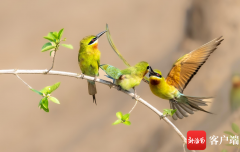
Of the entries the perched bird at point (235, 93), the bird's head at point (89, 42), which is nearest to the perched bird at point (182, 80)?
the bird's head at point (89, 42)

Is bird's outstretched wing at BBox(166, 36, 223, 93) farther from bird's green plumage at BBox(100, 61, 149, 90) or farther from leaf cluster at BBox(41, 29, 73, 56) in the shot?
leaf cluster at BBox(41, 29, 73, 56)

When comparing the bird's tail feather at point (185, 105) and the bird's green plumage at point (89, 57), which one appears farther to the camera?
the bird's green plumage at point (89, 57)

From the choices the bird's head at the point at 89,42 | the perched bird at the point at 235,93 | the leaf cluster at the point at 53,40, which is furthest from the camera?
the perched bird at the point at 235,93

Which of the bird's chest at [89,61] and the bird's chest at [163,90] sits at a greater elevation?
the bird's chest at [89,61]

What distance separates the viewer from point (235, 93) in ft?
7.48

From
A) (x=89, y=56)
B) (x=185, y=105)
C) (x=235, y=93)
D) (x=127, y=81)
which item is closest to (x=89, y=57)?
(x=89, y=56)

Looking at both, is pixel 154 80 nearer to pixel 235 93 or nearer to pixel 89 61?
pixel 89 61

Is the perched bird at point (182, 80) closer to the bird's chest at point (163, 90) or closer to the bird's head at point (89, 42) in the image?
the bird's chest at point (163, 90)

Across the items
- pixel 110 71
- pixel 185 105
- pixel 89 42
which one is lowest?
pixel 185 105

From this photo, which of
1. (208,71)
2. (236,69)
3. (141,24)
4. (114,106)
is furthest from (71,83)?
(236,69)

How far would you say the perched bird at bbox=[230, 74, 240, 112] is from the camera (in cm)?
220

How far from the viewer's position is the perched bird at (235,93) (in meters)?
2.20

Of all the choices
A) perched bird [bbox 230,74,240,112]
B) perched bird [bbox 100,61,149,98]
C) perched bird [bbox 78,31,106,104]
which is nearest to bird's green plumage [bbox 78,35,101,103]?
perched bird [bbox 78,31,106,104]

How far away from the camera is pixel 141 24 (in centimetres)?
254
